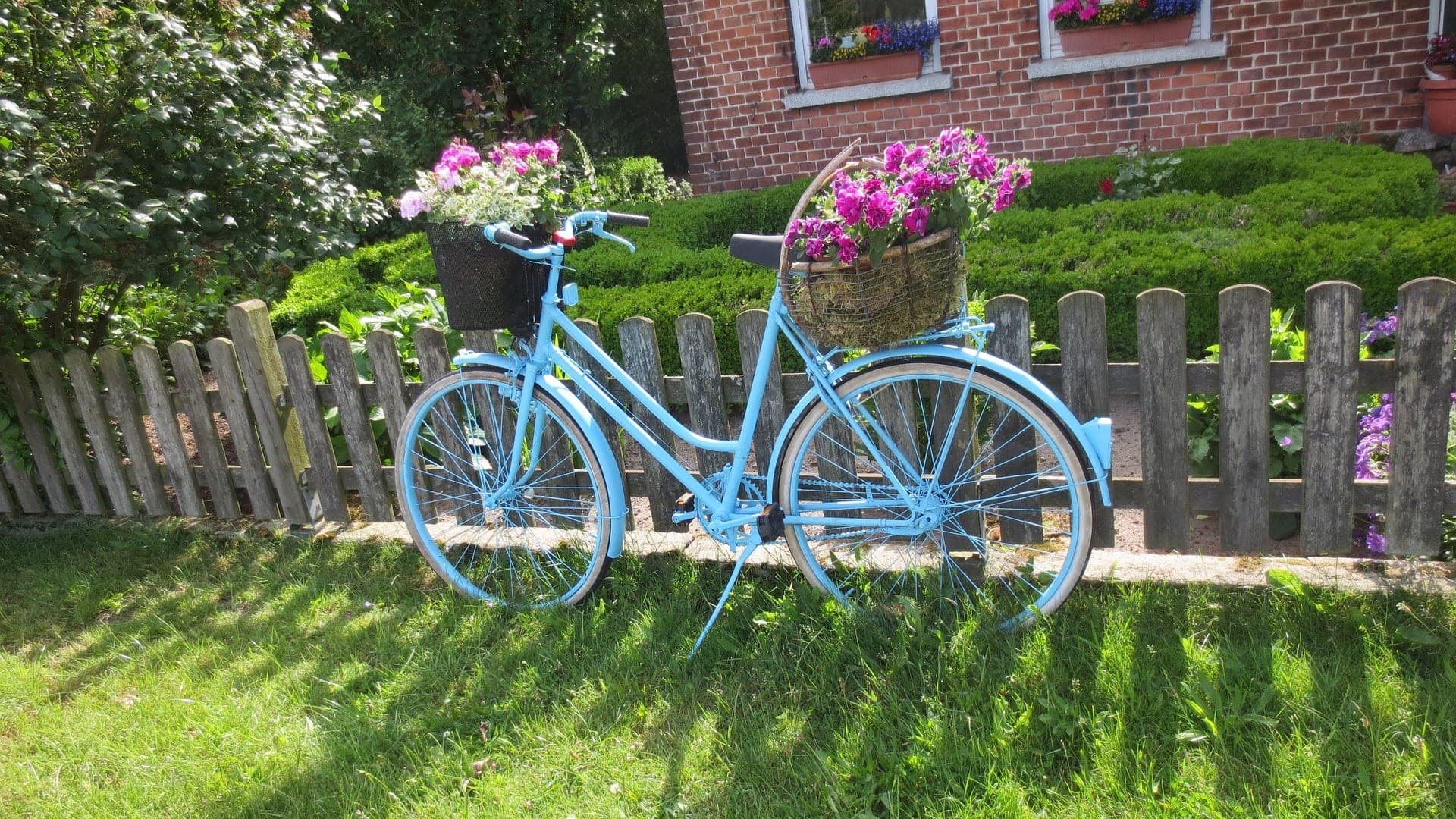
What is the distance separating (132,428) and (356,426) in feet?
3.88

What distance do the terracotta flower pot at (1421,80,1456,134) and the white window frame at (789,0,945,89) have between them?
3661mm

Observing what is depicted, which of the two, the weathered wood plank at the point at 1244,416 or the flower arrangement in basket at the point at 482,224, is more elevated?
the flower arrangement in basket at the point at 482,224

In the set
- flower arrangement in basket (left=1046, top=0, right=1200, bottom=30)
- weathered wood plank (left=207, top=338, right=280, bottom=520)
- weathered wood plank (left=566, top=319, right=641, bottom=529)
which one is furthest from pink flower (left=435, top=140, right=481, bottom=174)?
flower arrangement in basket (left=1046, top=0, right=1200, bottom=30)

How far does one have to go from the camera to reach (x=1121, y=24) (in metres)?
7.96

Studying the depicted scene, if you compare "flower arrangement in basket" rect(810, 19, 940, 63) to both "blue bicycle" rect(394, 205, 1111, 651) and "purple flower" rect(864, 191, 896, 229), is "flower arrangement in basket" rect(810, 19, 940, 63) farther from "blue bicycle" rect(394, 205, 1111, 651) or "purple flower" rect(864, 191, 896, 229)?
"purple flower" rect(864, 191, 896, 229)

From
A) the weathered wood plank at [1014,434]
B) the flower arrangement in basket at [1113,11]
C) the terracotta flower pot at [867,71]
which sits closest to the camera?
the weathered wood plank at [1014,434]

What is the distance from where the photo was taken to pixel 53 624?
3709mm

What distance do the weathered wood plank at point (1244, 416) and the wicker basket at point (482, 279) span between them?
78.0 inches

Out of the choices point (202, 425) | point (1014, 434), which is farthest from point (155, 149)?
point (1014, 434)

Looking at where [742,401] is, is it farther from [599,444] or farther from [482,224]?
[482,224]

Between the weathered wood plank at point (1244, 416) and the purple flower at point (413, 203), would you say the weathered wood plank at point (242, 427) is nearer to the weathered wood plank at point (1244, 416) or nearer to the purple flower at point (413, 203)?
the purple flower at point (413, 203)

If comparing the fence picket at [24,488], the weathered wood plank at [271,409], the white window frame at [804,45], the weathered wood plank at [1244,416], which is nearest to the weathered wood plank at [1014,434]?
the weathered wood plank at [1244,416]

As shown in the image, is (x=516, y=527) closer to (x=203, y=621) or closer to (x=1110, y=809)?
(x=203, y=621)

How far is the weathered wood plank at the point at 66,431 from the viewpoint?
4.27 m
